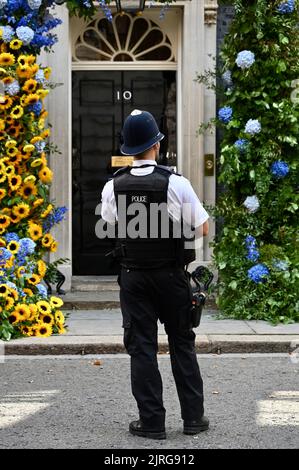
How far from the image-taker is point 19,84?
10.2 metres

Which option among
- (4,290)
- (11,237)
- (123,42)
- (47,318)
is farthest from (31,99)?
(123,42)

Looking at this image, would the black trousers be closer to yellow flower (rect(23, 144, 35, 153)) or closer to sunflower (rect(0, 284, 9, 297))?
sunflower (rect(0, 284, 9, 297))

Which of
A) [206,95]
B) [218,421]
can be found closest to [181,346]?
[218,421]

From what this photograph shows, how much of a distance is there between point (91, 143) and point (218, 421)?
701 centimetres

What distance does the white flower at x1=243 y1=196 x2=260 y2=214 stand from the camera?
11.3 metres

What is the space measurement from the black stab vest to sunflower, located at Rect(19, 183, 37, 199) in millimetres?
4060

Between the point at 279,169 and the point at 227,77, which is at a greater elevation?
the point at 227,77

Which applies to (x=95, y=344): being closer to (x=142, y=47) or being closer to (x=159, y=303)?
(x=159, y=303)

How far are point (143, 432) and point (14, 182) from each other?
4378 mm

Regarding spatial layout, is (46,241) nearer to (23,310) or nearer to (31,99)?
(23,310)

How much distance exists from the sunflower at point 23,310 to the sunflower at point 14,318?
26 mm

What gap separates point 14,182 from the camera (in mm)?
10102

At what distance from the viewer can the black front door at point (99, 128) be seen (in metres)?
13.2

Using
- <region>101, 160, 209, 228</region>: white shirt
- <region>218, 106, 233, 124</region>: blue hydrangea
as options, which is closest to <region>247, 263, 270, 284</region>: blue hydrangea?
<region>218, 106, 233, 124</region>: blue hydrangea
